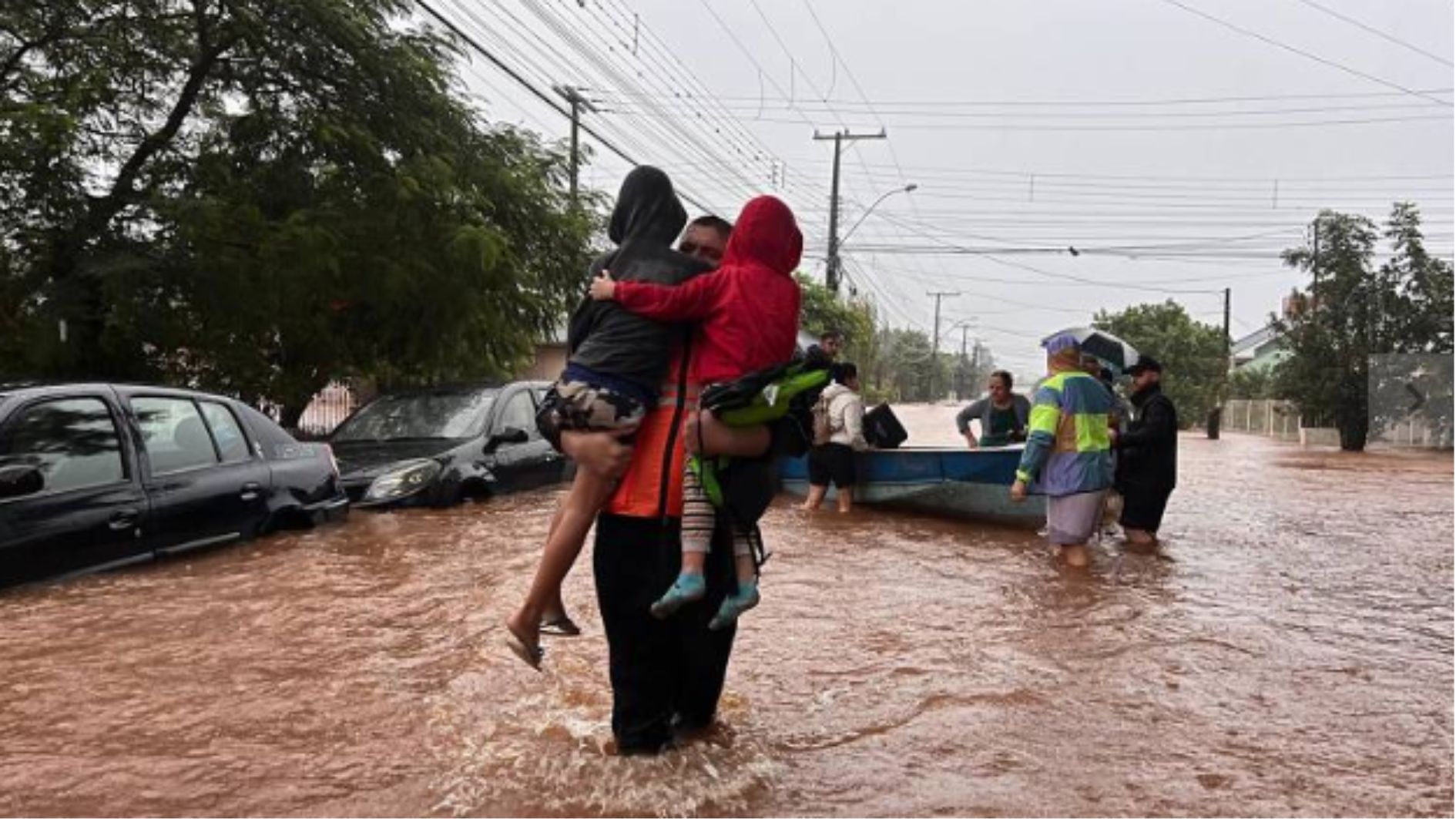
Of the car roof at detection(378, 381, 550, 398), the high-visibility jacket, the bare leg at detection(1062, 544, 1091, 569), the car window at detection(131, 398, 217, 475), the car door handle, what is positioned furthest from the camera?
the car roof at detection(378, 381, 550, 398)

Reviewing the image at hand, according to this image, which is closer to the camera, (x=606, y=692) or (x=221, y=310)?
(x=606, y=692)

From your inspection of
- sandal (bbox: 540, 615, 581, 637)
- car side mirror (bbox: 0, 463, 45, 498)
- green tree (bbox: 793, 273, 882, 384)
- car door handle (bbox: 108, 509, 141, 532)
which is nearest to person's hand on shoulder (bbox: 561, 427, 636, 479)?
sandal (bbox: 540, 615, 581, 637)

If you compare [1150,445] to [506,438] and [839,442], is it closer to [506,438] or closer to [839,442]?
[839,442]

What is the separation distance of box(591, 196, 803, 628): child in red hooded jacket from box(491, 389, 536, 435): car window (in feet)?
23.2

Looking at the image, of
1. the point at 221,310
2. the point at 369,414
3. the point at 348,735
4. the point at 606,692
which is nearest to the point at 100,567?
the point at 348,735

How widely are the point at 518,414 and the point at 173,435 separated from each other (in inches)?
167

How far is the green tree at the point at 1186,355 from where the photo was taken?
4881 centimetres

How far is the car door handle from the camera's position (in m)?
5.77

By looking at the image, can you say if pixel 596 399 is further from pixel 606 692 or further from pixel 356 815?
pixel 606 692

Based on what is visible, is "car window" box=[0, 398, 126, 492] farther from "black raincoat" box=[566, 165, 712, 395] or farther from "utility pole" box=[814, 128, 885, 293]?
"utility pole" box=[814, 128, 885, 293]

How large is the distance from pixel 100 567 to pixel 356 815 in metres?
3.38

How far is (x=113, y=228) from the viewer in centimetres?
1045

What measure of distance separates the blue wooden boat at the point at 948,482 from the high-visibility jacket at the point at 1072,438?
1852 mm

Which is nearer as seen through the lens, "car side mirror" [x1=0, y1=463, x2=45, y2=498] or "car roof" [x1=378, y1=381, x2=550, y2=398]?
"car side mirror" [x1=0, y1=463, x2=45, y2=498]
